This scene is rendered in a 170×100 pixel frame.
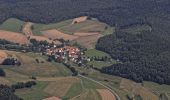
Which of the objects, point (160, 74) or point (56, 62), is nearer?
point (160, 74)

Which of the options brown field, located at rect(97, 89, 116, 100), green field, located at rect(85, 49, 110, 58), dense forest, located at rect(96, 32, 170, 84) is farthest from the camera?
green field, located at rect(85, 49, 110, 58)

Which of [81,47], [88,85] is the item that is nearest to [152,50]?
[81,47]

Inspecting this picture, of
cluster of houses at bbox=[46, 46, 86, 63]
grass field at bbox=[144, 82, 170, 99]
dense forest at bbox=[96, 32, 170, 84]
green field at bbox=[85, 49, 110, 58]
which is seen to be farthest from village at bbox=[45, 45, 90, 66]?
grass field at bbox=[144, 82, 170, 99]

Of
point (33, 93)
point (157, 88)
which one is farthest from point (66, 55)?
point (33, 93)

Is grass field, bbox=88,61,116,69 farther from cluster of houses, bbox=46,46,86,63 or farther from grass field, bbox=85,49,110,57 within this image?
grass field, bbox=85,49,110,57

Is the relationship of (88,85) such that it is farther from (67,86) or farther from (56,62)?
(56,62)

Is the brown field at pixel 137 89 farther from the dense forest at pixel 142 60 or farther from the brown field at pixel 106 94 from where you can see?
the brown field at pixel 106 94

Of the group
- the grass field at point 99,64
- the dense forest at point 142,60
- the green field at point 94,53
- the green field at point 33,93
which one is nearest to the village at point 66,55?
the green field at point 94,53
